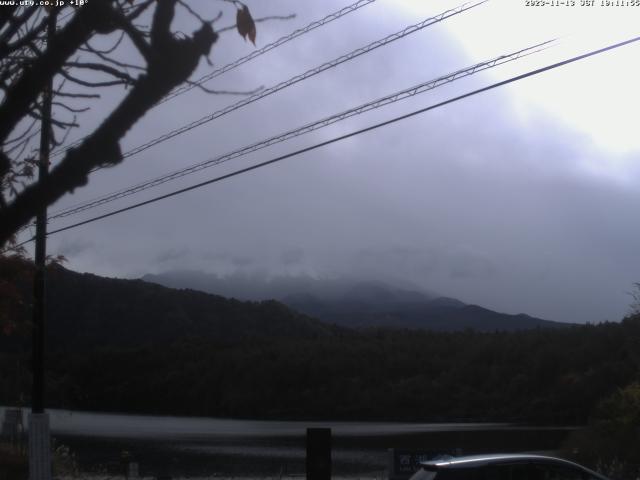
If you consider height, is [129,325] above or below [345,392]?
above

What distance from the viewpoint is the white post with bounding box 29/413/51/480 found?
671 inches

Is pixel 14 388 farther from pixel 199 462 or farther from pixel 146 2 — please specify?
pixel 146 2

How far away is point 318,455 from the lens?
49.0 feet

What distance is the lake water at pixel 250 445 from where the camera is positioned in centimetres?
A: 2781

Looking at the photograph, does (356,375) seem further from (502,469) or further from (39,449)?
(502,469)

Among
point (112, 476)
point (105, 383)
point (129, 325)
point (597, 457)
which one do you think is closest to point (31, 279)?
point (112, 476)

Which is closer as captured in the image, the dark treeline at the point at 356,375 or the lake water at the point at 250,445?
the lake water at the point at 250,445

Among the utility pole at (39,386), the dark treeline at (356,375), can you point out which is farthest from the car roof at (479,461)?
the dark treeline at (356,375)

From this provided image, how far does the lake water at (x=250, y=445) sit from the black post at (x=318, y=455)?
8125 mm

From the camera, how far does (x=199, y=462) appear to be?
29.8 metres

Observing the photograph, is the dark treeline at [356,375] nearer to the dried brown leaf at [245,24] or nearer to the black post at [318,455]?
the black post at [318,455]

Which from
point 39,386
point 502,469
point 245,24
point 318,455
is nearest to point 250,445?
point 39,386

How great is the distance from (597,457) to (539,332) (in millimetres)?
43309

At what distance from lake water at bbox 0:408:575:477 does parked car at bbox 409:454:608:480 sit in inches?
386
